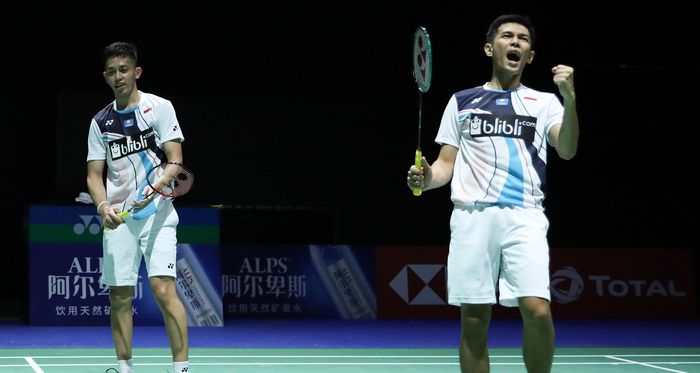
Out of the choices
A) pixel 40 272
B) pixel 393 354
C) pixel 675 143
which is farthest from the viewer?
pixel 675 143

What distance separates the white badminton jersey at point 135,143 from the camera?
5.03 metres

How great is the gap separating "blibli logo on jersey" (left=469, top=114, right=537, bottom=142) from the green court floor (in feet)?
8.79

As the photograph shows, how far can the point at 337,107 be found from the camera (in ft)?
47.6

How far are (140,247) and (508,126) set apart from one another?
1.97m

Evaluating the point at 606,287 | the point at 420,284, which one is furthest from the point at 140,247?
the point at 606,287

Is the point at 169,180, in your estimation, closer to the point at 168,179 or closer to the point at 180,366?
the point at 168,179

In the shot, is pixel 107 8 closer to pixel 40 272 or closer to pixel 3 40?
pixel 3 40

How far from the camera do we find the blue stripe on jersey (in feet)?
12.8

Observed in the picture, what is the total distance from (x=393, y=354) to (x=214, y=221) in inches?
121

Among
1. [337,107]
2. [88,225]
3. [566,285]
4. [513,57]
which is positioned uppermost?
[337,107]

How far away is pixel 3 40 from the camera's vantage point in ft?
42.4

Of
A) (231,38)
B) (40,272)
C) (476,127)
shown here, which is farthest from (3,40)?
(476,127)

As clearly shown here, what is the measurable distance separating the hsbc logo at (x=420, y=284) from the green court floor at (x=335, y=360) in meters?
3.29

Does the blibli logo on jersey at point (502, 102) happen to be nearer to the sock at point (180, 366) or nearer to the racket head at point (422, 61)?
the racket head at point (422, 61)
